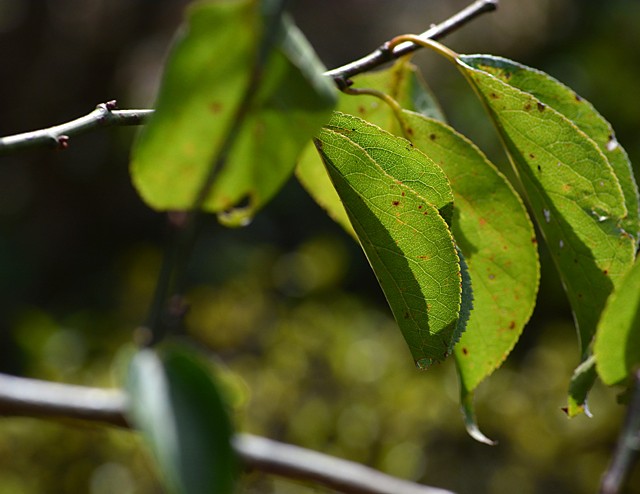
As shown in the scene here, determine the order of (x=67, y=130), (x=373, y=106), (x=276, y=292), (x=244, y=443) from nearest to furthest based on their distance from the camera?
1. (x=67, y=130)
2. (x=373, y=106)
3. (x=244, y=443)
4. (x=276, y=292)

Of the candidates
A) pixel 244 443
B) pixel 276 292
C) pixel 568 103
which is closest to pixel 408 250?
pixel 568 103

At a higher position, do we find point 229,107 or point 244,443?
point 229,107

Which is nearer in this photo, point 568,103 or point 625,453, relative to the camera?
point 625,453

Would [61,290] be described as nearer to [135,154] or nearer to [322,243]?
[322,243]

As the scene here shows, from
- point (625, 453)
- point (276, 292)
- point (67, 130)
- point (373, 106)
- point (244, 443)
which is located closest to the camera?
point (625, 453)

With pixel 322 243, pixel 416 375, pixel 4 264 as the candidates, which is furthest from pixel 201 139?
pixel 4 264

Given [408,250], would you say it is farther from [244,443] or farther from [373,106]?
[244,443]

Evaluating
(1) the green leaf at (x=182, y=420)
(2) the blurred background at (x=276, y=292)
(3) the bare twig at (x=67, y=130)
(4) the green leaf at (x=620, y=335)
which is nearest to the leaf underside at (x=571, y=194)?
(4) the green leaf at (x=620, y=335)
